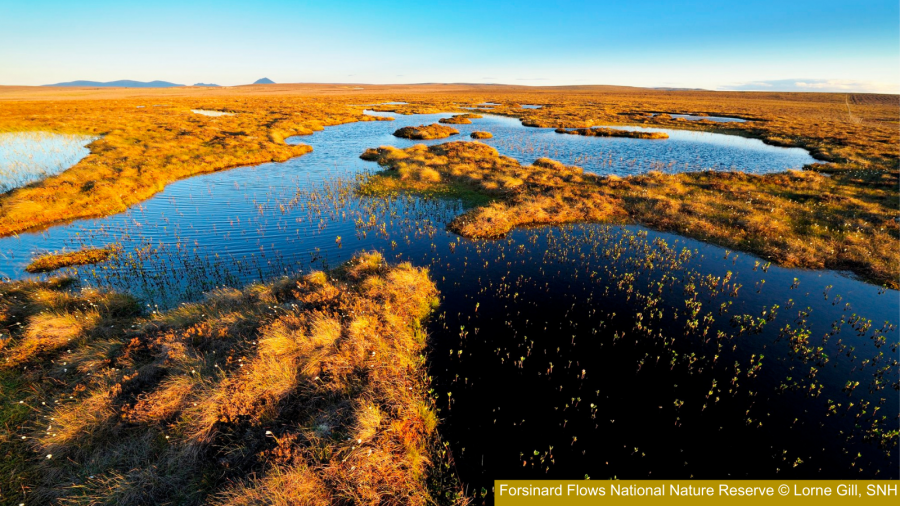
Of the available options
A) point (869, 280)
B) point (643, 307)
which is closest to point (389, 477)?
point (643, 307)

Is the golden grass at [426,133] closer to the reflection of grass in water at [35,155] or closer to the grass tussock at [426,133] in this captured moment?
the grass tussock at [426,133]

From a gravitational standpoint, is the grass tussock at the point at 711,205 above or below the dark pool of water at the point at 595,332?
above

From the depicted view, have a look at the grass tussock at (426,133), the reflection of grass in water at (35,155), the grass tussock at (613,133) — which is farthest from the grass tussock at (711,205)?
the reflection of grass in water at (35,155)

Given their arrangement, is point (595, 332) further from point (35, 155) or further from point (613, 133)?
point (35, 155)

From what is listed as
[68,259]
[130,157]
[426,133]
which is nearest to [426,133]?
[426,133]

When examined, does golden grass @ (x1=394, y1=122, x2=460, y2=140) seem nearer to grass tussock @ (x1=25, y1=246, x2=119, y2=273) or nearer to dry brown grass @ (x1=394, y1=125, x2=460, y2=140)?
dry brown grass @ (x1=394, y1=125, x2=460, y2=140)

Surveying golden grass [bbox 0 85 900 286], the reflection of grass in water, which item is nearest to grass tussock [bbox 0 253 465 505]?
golden grass [bbox 0 85 900 286]
